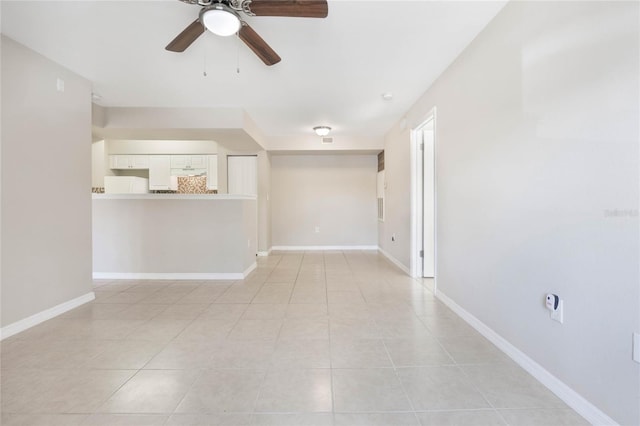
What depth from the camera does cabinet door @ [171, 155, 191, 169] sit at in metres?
6.22

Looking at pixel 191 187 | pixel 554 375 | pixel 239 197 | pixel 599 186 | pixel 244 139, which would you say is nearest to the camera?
pixel 599 186

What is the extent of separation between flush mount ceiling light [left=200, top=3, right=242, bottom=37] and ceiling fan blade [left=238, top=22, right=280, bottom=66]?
0.09 m

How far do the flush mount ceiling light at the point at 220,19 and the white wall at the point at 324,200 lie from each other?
494 centimetres

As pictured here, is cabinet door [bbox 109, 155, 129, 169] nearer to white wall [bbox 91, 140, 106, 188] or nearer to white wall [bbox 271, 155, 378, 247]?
white wall [bbox 91, 140, 106, 188]

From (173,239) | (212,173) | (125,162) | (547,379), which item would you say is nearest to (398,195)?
(547,379)

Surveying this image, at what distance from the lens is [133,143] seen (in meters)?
6.21

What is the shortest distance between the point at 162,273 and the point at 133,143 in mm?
3597

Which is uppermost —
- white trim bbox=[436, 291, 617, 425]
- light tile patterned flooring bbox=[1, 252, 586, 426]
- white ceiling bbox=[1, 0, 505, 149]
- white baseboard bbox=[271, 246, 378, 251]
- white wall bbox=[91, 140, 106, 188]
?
white ceiling bbox=[1, 0, 505, 149]

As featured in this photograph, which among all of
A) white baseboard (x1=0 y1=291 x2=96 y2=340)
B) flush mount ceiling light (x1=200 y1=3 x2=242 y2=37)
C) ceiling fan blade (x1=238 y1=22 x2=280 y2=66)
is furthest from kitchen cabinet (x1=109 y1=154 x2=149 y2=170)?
flush mount ceiling light (x1=200 y1=3 x2=242 y2=37)

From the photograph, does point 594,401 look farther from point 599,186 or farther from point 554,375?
point 599,186

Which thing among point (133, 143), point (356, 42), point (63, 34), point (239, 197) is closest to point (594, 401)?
point (356, 42)

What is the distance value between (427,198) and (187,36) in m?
3.33

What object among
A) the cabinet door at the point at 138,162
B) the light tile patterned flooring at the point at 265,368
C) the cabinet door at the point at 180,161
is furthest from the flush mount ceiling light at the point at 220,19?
the cabinet door at the point at 138,162

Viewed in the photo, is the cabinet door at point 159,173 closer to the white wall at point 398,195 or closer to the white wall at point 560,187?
the white wall at point 398,195
